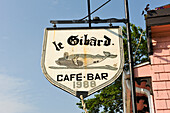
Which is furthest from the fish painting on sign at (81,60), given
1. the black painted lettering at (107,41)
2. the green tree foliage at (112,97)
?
the green tree foliage at (112,97)

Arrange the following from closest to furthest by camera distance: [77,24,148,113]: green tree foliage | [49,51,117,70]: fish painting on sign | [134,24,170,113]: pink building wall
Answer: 1. [49,51,117,70]: fish painting on sign
2. [134,24,170,113]: pink building wall
3. [77,24,148,113]: green tree foliage

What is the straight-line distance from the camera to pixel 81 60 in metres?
3.94

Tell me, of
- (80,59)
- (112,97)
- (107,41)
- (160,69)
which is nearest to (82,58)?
(80,59)

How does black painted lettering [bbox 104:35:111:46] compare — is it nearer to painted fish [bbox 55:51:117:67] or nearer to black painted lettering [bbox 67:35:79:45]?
painted fish [bbox 55:51:117:67]

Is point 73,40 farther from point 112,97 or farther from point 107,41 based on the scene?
point 112,97

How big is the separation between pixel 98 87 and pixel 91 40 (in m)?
0.95

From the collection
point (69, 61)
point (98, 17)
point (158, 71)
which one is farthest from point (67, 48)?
point (158, 71)

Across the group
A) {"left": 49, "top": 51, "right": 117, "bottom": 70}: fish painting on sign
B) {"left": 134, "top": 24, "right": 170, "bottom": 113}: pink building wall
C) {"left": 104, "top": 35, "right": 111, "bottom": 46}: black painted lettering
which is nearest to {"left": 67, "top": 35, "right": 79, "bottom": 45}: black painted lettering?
{"left": 49, "top": 51, "right": 117, "bottom": 70}: fish painting on sign

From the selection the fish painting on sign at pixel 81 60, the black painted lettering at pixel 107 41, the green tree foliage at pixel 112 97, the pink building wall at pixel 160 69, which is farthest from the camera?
the green tree foliage at pixel 112 97

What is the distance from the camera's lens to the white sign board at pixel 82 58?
3.73 meters

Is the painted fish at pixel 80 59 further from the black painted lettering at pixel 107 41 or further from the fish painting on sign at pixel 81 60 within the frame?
the black painted lettering at pixel 107 41

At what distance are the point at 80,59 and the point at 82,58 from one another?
0.14 ft

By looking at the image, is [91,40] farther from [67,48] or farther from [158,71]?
[158,71]

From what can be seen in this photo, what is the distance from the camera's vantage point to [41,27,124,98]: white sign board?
3726 millimetres
